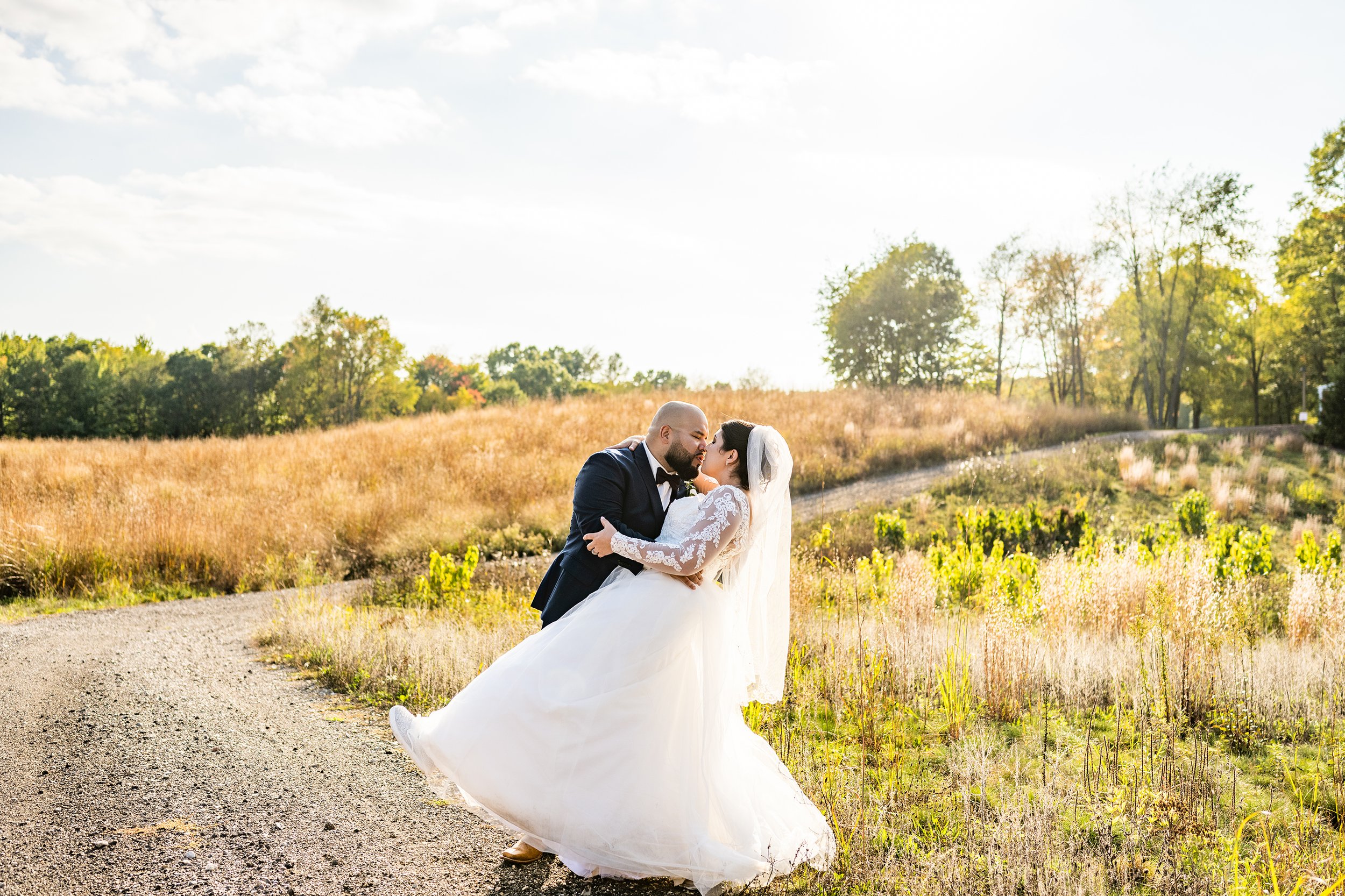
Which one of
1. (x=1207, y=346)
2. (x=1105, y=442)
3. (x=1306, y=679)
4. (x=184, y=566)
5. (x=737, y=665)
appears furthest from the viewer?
(x=1207, y=346)

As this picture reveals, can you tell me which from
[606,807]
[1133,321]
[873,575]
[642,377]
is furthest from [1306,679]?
[642,377]

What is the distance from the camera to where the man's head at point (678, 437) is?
3.64 m

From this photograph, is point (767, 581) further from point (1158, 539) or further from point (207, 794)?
point (1158, 539)

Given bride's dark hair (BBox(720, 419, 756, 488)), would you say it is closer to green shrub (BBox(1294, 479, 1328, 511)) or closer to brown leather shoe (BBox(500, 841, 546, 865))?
brown leather shoe (BBox(500, 841, 546, 865))

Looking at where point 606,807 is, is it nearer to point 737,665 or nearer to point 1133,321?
point 737,665

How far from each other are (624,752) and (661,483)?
117 cm

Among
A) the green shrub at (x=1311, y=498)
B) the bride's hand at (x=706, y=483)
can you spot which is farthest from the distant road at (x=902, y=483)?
the bride's hand at (x=706, y=483)

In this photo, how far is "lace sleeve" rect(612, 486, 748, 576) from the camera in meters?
3.38

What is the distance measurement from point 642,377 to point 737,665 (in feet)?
238

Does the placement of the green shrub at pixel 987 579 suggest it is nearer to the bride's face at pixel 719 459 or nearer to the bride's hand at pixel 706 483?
the bride's hand at pixel 706 483

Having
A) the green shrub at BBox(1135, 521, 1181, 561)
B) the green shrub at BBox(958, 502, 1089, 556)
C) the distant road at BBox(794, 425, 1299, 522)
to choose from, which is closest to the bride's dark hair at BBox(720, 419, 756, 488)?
the green shrub at BBox(1135, 521, 1181, 561)

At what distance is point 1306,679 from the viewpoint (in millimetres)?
5668

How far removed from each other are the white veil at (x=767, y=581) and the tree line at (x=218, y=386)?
1244 inches

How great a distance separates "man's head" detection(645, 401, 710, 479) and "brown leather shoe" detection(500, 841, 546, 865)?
179 cm
